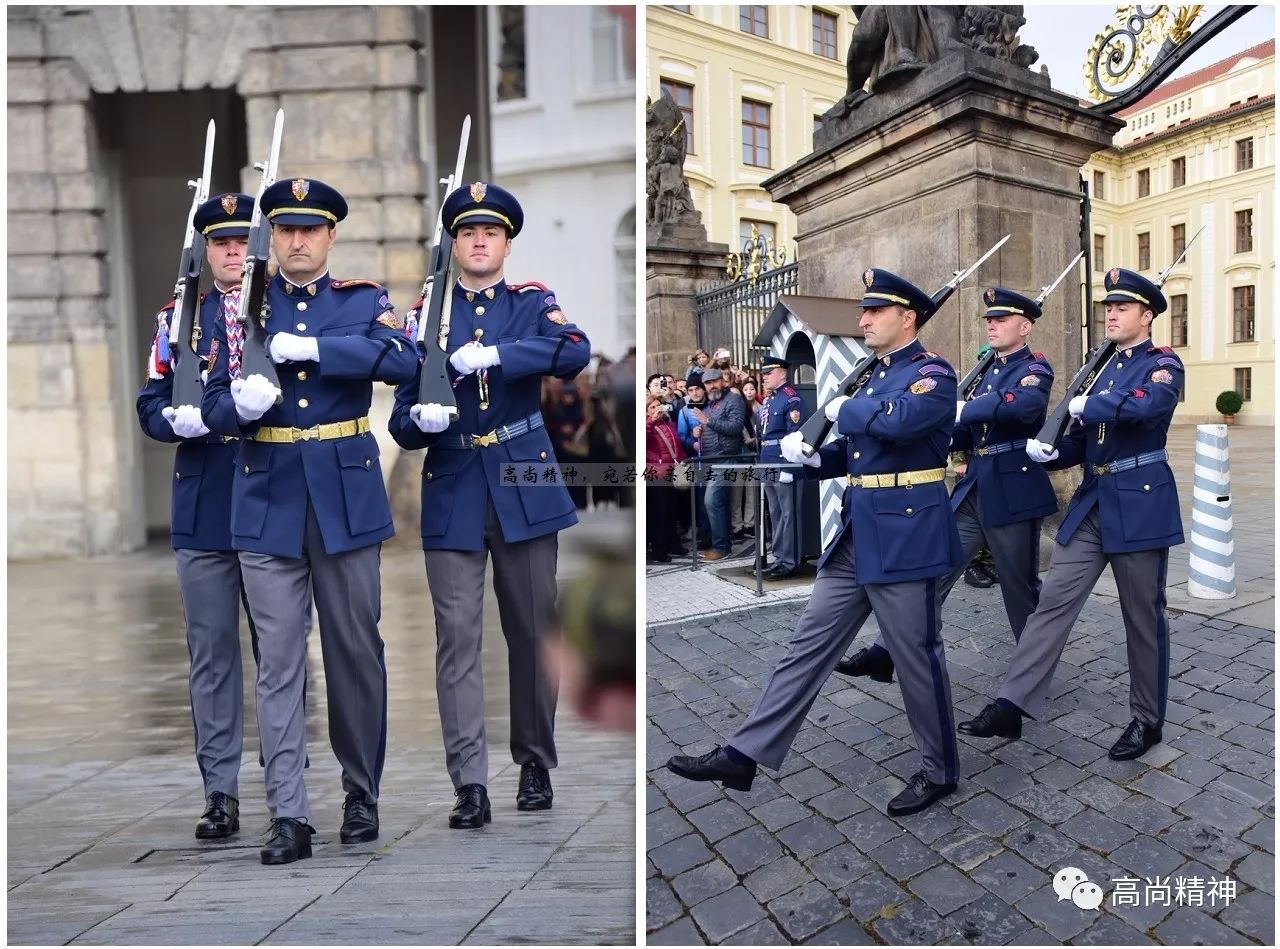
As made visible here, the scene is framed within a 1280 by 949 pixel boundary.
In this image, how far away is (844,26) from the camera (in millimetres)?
4430

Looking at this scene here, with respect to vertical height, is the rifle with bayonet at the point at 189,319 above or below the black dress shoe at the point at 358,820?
above

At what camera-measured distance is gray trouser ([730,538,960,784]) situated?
9.66ft

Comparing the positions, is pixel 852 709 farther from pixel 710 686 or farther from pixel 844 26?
pixel 844 26

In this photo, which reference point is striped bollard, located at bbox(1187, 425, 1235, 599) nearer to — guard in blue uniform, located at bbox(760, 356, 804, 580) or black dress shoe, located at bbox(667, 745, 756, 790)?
guard in blue uniform, located at bbox(760, 356, 804, 580)

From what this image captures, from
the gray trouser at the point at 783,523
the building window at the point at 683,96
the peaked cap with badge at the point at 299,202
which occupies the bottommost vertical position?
the gray trouser at the point at 783,523

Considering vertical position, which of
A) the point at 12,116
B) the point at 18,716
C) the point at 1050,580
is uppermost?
the point at 12,116

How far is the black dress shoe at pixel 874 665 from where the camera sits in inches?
152

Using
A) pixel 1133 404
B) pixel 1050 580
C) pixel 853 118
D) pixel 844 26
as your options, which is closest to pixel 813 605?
pixel 1050 580

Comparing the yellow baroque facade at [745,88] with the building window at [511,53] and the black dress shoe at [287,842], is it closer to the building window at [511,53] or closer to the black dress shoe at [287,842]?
the building window at [511,53]

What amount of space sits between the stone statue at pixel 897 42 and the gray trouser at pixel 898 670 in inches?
98.7

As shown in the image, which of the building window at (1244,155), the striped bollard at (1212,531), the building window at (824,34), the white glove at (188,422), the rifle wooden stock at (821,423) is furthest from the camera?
the striped bollard at (1212,531)

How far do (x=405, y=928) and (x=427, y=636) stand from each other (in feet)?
11.8

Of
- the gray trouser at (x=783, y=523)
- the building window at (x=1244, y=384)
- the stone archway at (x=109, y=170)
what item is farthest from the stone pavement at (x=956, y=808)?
the stone archway at (x=109, y=170)

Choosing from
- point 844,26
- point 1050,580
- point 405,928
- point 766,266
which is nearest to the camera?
point 405,928
